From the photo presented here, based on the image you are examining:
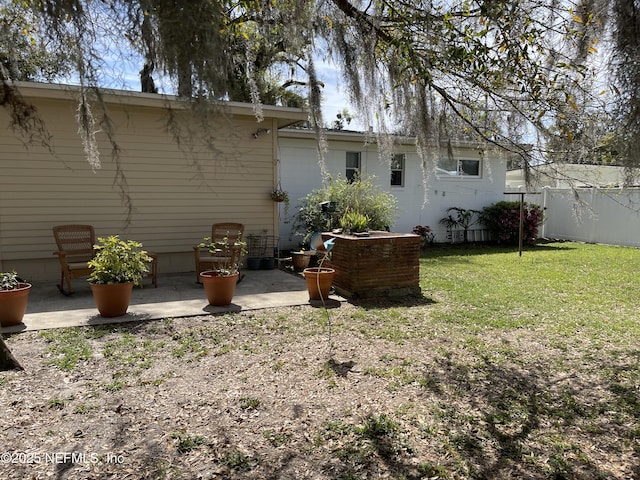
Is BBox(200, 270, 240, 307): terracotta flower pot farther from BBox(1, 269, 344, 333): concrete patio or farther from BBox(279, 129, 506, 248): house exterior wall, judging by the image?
BBox(279, 129, 506, 248): house exterior wall

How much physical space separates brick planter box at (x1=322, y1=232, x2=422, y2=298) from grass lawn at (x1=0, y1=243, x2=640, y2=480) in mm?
616

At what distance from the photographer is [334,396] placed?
9.77 feet

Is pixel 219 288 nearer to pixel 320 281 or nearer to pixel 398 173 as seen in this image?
pixel 320 281

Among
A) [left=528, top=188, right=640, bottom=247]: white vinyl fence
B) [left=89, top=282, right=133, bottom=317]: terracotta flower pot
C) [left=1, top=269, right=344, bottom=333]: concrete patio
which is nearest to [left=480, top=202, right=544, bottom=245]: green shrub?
[left=528, top=188, right=640, bottom=247]: white vinyl fence

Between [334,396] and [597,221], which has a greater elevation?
[597,221]

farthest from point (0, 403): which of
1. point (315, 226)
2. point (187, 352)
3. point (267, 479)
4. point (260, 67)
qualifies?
point (315, 226)

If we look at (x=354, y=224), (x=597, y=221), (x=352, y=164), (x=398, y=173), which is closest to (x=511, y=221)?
(x=597, y=221)

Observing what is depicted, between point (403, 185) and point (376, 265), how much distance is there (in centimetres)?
642

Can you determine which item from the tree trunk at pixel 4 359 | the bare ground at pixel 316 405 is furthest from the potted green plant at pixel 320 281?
the tree trunk at pixel 4 359

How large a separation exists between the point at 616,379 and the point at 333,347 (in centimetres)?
225

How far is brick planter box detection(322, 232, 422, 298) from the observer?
18.4ft

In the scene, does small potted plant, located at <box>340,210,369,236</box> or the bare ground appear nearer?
the bare ground

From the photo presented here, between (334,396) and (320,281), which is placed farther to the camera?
(320,281)

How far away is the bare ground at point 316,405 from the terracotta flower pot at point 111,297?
36cm
